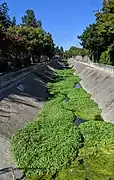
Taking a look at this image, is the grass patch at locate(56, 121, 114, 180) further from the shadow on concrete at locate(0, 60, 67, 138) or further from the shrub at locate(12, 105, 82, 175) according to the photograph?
the shadow on concrete at locate(0, 60, 67, 138)

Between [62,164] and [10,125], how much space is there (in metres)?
6.17

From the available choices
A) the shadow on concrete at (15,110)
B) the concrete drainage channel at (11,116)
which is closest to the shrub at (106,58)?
the concrete drainage channel at (11,116)

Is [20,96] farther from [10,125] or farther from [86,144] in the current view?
[86,144]

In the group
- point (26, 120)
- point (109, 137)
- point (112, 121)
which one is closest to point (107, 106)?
→ point (112, 121)

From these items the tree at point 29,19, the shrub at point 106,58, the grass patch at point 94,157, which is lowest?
the shrub at point 106,58

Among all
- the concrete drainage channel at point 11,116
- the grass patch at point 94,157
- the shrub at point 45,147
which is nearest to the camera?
the grass patch at point 94,157

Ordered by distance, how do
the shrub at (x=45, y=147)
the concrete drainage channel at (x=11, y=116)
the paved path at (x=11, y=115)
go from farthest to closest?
the shrub at (x=45, y=147) < the paved path at (x=11, y=115) < the concrete drainage channel at (x=11, y=116)

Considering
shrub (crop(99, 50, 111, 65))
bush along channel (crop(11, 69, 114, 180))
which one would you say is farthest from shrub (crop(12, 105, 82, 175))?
shrub (crop(99, 50, 111, 65))

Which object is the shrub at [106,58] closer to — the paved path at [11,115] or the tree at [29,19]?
the paved path at [11,115]

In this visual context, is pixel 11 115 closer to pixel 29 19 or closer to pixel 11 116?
pixel 11 116

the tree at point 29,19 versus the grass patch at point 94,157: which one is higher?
the tree at point 29,19

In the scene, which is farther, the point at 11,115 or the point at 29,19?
the point at 29,19

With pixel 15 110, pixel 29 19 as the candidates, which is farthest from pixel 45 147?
pixel 29 19

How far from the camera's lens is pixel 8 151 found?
17578mm
